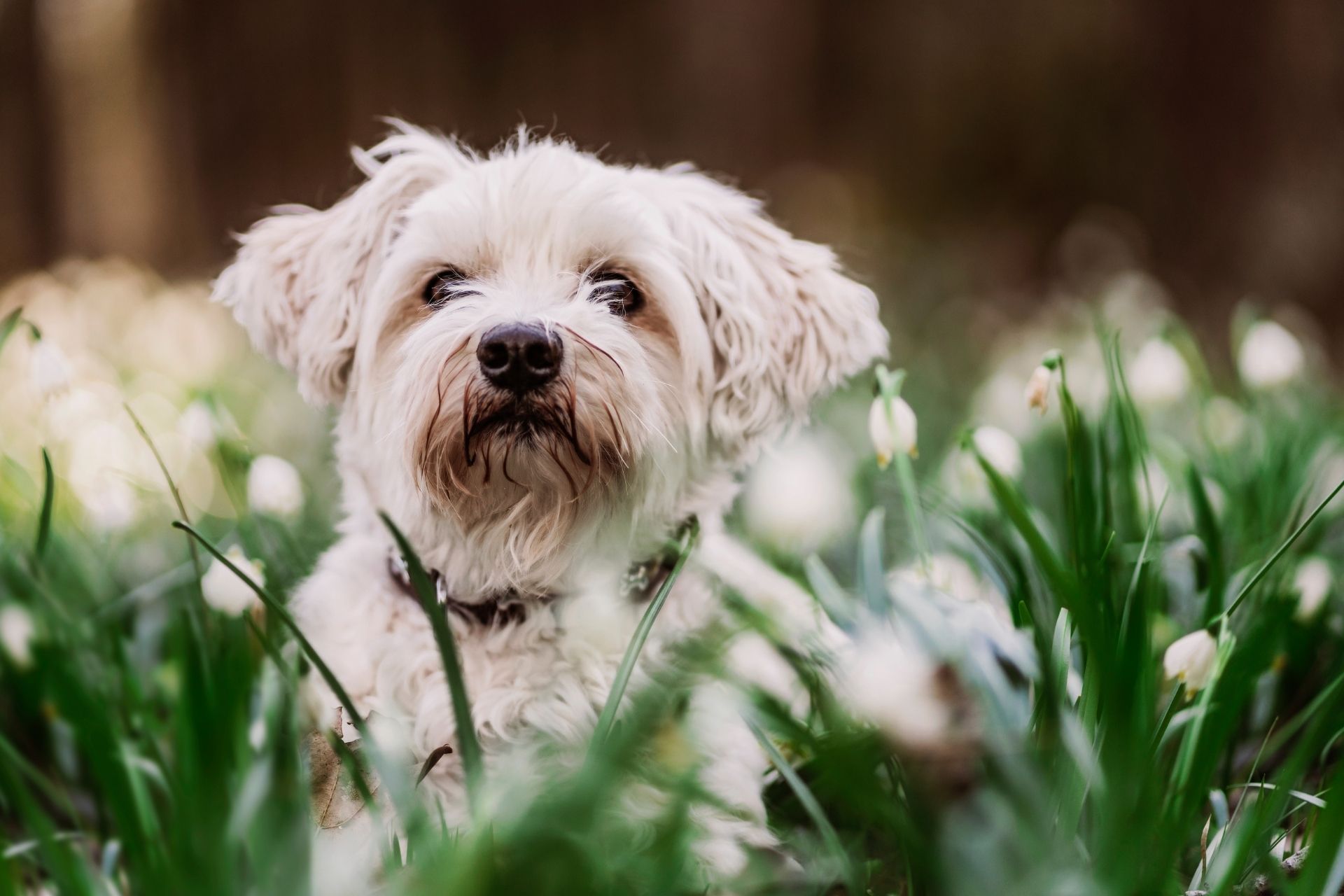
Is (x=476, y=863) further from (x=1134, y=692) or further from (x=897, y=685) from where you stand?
(x=1134, y=692)

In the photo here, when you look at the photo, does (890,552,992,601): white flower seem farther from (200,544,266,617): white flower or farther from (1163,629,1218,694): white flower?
(200,544,266,617): white flower

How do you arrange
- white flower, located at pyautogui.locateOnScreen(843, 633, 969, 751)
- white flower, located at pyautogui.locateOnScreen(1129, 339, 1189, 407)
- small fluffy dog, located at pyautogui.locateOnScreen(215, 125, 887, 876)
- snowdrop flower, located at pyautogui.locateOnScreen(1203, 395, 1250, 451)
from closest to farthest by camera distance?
1. white flower, located at pyautogui.locateOnScreen(843, 633, 969, 751)
2. small fluffy dog, located at pyautogui.locateOnScreen(215, 125, 887, 876)
3. white flower, located at pyautogui.locateOnScreen(1129, 339, 1189, 407)
4. snowdrop flower, located at pyautogui.locateOnScreen(1203, 395, 1250, 451)

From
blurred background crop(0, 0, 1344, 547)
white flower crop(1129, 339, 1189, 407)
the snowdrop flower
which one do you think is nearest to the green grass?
white flower crop(1129, 339, 1189, 407)

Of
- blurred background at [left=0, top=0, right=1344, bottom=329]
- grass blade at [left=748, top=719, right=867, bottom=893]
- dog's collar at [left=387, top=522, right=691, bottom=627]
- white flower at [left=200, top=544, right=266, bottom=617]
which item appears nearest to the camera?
grass blade at [left=748, top=719, right=867, bottom=893]

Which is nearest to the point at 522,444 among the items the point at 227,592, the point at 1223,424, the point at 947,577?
the point at 227,592

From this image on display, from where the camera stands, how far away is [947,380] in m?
5.59

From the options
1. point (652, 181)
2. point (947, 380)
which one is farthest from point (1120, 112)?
point (652, 181)

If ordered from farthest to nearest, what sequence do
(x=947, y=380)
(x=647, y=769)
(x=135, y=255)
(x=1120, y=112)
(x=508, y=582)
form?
(x=135, y=255) → (x=1120, y=112) → (x=947, y=380) → (x=508, y=582) → (x=647, y=769)

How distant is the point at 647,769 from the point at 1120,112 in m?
7.38

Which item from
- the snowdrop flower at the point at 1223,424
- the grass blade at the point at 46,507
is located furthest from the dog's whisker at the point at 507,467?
the snowdrop flower at the point at 1223,424

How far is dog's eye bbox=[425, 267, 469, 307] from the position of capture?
2201mm

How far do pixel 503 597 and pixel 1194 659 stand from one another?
3.95ft

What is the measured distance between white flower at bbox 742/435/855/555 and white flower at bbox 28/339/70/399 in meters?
1.38

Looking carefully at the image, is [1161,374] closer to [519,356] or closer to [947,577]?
[947,577]
